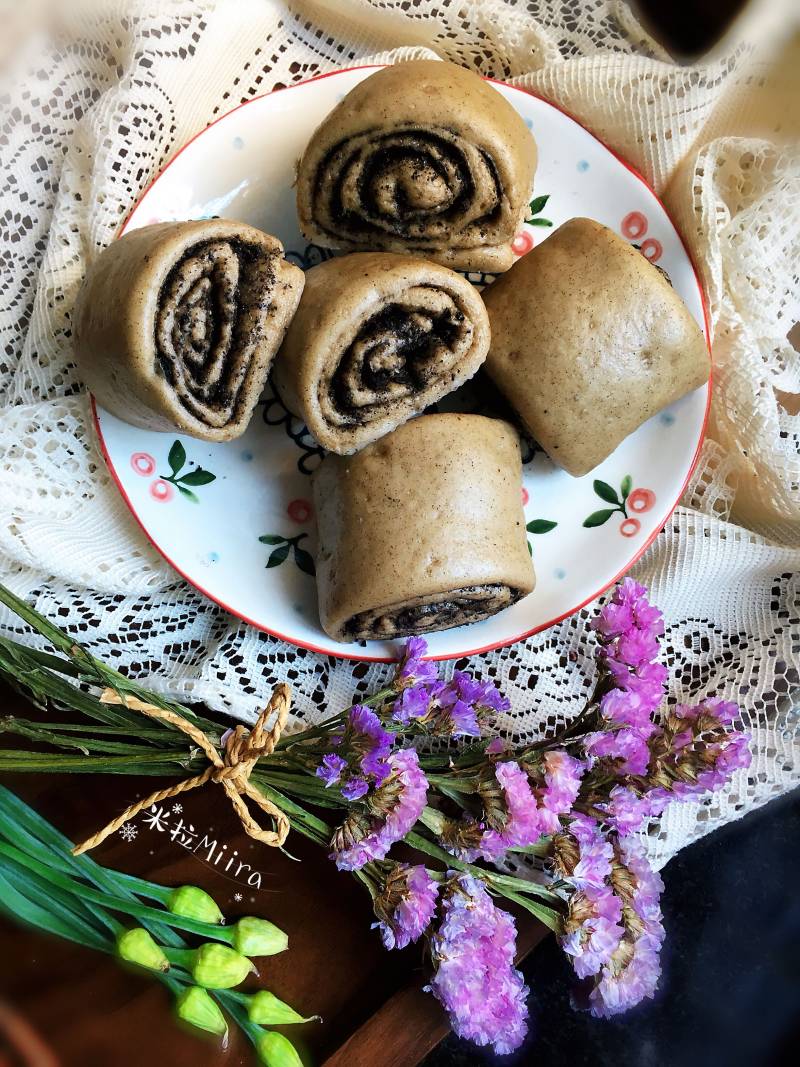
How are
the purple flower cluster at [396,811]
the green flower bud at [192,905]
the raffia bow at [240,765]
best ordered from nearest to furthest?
the purple flower cluster at [396,811]
the raffia bow at [240,765]
the green flower bud at [192,905]

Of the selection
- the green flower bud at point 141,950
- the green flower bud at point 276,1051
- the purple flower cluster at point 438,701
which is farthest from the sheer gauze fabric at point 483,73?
the green flower bud at point 276,1051

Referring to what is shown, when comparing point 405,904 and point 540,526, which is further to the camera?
point 540,526

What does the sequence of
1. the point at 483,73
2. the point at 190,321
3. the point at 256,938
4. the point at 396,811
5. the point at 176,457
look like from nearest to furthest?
the point at 396,811 → the point at 190,321 → the point at 256,938 → the point at 176,457 → the point at 483,73

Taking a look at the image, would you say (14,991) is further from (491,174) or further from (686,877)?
(491,174)

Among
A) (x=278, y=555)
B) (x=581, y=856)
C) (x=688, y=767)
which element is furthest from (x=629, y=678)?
(x=278, y=555)

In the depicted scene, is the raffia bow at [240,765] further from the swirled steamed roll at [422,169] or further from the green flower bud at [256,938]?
the swirled steamed roll at [422,169]

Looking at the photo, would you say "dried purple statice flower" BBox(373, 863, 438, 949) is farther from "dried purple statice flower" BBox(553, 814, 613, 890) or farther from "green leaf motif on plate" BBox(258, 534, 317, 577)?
"green leaf motif on plate" BBox(258, 534, 317, 577)

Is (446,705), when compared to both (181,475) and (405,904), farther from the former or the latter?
(181,475)

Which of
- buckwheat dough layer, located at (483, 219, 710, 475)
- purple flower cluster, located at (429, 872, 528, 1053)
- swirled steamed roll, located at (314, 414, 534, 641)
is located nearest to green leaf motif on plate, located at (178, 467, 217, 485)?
swirled steamed roll, located at (314, 414, 534, 641)
